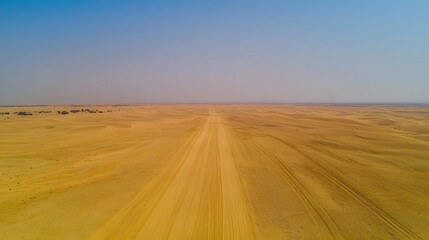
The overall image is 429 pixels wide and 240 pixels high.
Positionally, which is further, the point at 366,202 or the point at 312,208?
the point at 366,202

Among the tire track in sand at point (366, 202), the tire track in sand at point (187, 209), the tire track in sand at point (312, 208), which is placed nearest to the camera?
the tire track in sand at point (187, 209)

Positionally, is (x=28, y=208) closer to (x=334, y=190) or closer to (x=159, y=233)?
(x=159, y=233)

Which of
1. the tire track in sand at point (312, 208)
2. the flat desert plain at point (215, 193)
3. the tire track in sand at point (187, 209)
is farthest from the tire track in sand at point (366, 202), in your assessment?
the tire track in sand at point (187, 209)

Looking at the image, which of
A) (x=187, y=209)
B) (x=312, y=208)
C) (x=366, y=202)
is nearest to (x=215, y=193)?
(x=187, y=209)

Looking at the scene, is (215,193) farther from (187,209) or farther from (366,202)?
(366,202)

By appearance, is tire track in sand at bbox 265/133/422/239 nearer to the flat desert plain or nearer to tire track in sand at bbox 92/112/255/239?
the flat desert plain

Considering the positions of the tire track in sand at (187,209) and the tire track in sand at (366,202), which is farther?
the tire track in sand at (366,202)

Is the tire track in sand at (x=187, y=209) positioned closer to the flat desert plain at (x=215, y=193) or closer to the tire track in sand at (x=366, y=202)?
the flat desert plain at (x=215, y=193)

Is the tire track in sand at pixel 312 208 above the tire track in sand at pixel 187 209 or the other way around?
the other way around

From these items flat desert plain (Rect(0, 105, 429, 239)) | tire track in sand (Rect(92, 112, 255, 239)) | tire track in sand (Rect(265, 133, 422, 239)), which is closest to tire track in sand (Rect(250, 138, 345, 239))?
flat desert plain (Rect(0, 105, 429, 239))
